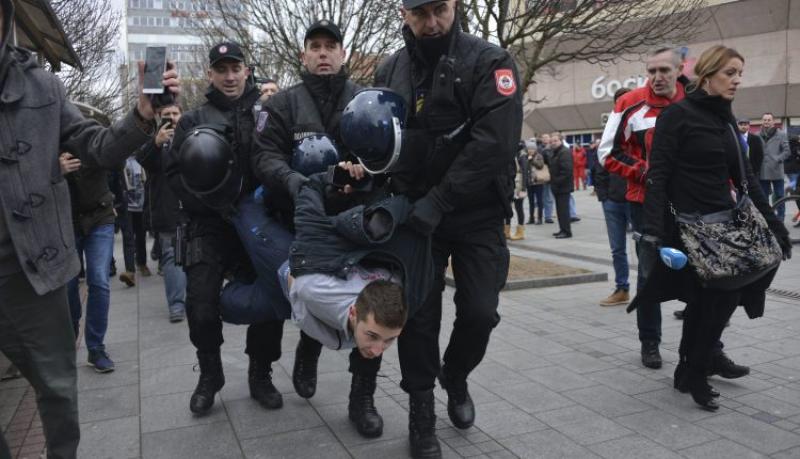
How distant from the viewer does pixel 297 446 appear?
11.7 ft

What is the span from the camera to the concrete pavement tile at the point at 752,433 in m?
3.46

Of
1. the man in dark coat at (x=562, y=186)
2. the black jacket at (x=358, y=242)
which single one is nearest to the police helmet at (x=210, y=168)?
the black jacket at (x=358, y=242)

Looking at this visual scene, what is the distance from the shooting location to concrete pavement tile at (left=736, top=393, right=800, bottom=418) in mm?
3904

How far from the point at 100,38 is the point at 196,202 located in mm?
12516

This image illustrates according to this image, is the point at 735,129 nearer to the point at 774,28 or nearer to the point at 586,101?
the point at 774,28

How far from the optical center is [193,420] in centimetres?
400

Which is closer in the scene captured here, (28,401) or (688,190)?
(688,190)

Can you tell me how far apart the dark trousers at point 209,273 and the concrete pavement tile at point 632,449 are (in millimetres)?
1937

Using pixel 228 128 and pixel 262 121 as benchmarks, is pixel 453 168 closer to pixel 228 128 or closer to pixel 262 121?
pixel 262 121

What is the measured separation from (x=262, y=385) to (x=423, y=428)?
1249 millimetres

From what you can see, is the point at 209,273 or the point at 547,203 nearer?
the point at 209,273

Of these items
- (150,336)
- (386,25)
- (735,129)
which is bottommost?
(150,336)

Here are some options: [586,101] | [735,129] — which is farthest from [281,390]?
[586,101]

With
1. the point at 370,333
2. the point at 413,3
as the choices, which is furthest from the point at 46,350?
the point at 413,3
